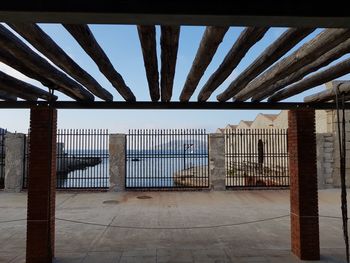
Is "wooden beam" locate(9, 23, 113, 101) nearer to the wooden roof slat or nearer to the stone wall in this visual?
the wooden roof slat

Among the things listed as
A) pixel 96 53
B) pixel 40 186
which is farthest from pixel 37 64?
pixel 40 186

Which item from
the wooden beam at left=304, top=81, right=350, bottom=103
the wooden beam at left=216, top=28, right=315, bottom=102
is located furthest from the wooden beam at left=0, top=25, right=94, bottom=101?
the wooden beam at left=304, top=81, right=350, bottom=103

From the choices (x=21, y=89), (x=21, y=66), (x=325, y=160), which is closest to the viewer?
(x=21, y=66)

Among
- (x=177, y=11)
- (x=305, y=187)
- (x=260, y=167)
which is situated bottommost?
(x=260, y=167)

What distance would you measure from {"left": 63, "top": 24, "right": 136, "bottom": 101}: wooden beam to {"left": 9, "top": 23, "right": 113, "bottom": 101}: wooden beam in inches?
12.9

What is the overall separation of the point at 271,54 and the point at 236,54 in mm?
374

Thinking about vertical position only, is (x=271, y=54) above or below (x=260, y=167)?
above

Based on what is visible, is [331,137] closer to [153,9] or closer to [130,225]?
[130,225]

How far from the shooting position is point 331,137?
642 inches

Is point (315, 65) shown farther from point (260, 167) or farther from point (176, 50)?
point (260, 167)

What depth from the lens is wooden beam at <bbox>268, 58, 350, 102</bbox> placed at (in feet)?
14.5

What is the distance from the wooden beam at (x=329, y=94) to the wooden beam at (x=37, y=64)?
4.10 m

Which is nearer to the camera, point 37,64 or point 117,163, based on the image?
point 37,64

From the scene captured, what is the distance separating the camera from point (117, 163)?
49.6 ft
